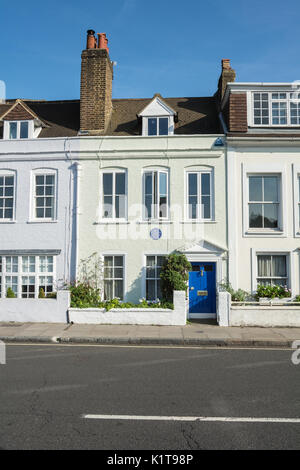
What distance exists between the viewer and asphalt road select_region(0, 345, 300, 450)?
4691 mm

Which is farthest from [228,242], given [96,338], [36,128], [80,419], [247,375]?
[80,419]

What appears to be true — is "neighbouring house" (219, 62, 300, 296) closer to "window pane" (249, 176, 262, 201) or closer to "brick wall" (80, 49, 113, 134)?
"window pane" (249, 176, 262, 201)

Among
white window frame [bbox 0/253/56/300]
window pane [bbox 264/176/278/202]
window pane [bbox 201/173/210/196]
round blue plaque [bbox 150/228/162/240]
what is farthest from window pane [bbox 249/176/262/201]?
white window frame [bbox 0/253/56/300]

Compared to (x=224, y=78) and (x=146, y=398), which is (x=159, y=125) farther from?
(x=146, y=398)

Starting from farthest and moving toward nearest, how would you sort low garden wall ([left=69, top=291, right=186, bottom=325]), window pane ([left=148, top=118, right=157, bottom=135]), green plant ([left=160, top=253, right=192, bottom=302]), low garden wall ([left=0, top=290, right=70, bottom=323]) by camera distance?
window pane ([left=148, top=118, right=157, bottom=135])
green plant ([left=160, top=253, right=192, bottom=302])
low garden wall ([left=0, top=290, right=70, bottom=323])
low garden wall ([left=69, top=291, right=186, bottom=325])

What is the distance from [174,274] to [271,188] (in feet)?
18.2

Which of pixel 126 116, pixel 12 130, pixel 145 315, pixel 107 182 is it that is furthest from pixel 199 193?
pixel 12 130

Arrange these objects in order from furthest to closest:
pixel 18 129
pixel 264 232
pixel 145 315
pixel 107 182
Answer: pixel 18 129
pixel 107 182
pixel 264 232
pixel 145 315

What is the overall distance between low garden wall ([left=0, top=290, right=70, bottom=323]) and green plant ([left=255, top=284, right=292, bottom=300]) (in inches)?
289

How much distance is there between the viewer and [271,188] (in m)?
16.2

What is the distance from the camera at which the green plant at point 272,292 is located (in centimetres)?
1515

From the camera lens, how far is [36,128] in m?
18.0

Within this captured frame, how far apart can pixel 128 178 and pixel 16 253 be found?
5606 millimetres

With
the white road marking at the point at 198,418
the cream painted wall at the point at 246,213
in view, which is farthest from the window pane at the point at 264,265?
the white road marking at the point at 198,418
